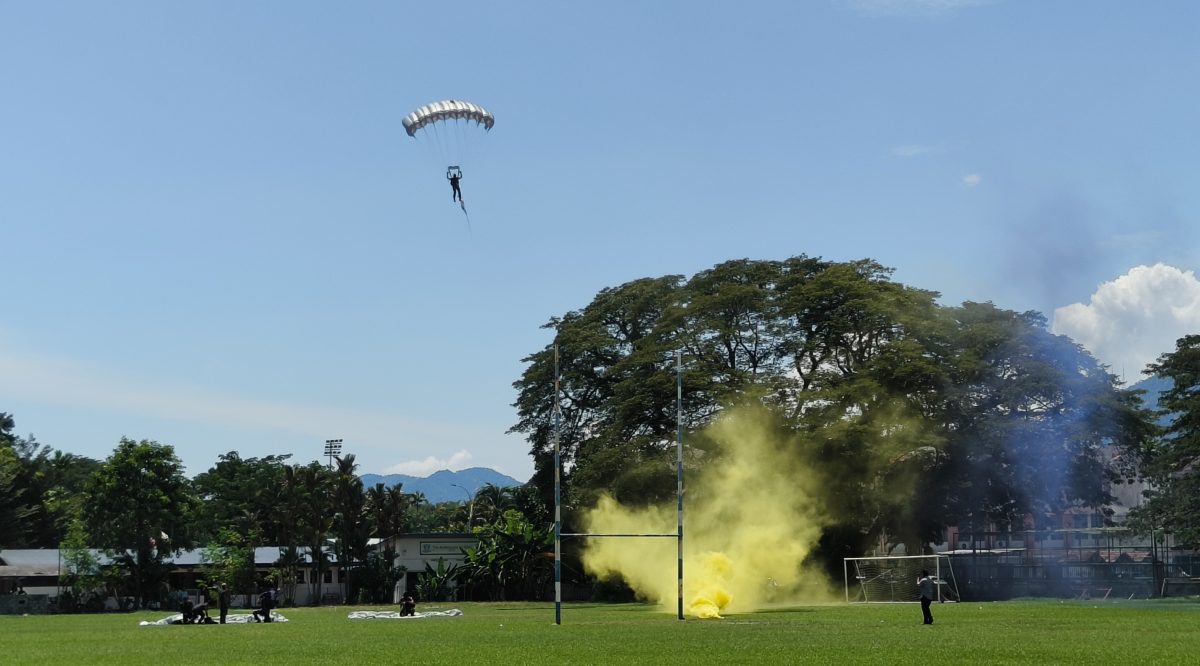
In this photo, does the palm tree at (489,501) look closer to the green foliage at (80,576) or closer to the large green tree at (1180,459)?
the green foliage at (80,576)

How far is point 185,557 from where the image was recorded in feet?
284

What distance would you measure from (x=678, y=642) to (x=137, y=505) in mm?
53789

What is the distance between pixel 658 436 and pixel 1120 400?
2396 centimetres

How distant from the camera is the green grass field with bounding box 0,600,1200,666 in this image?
845 inches

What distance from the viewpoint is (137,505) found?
236 ft

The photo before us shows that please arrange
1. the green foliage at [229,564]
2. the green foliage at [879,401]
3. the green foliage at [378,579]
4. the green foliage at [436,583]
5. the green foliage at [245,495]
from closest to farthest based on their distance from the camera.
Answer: the green foliage at [879,401] < the green foliage at [229,564] < the green foliage at [436,583] < the green foliage at [378,579] < the green foliage at [245,495]

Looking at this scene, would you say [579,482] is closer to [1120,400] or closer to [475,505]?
[1120,400]

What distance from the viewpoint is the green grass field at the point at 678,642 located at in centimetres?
2145

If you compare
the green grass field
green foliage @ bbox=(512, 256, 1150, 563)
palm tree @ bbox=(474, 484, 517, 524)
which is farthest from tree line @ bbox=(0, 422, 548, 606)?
the green grass field

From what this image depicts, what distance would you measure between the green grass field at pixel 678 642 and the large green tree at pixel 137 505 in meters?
32.9

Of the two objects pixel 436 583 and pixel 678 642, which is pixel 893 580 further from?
pixel 436 583

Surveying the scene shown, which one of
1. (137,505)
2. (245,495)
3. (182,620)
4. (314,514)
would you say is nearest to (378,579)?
(314,514)

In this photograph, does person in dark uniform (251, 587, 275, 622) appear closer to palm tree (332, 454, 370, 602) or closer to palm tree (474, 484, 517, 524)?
palm tree (332, 454, 370, 602)

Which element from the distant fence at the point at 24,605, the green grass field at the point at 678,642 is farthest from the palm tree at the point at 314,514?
the green grass field at the point at 678,642
